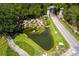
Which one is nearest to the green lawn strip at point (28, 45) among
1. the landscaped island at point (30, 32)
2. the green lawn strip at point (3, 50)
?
the landscaped island at point (30, 32)

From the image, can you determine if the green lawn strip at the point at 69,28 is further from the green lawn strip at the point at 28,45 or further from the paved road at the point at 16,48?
the paved road at the point at 16,48

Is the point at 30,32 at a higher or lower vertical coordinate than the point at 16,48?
A: higher

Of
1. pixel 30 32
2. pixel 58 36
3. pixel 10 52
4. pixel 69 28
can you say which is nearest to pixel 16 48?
pixel 10 52

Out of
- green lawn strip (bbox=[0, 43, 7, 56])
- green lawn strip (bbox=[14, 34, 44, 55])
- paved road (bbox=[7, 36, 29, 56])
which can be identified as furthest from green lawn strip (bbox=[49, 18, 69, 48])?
green lawn strip (bbox=[0, 43, 7, 56])

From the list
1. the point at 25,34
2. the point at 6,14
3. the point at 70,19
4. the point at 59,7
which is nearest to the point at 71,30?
the point at 70,19

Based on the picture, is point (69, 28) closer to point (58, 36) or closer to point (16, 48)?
point (58, 36)

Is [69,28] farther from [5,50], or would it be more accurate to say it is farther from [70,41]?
[5,50]

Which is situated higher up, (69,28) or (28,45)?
(69,28)

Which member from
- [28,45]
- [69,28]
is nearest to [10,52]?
[28,45]
